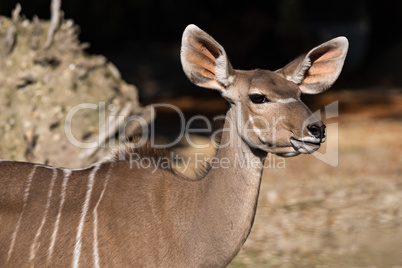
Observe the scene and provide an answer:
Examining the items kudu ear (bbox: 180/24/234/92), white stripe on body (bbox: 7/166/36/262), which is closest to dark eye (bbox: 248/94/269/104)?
kudu ear (bbox: 180/24/234/92)

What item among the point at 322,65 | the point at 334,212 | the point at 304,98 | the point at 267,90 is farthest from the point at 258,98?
the point at 304,98

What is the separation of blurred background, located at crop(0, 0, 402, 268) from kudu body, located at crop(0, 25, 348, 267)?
83.6 inches

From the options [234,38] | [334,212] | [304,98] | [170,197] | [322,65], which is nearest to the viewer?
[170,197]

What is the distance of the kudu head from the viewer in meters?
3.41

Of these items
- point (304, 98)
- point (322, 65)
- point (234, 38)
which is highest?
point (234, 38)

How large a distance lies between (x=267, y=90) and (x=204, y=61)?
0.45 metres

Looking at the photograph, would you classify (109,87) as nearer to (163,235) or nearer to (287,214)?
(287,214)

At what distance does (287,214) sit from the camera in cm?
687

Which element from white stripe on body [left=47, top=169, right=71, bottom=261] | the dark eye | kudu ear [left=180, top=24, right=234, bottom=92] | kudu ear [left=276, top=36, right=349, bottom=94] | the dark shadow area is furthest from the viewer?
the dark shadow area

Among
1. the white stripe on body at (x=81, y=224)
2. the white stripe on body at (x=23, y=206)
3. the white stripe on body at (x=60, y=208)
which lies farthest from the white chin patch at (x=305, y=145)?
the white stripe on body at (x=23, y=206)

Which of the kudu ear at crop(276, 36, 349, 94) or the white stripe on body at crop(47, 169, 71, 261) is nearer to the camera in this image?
the white stripe on body at crop(47, 169, 71, 261)

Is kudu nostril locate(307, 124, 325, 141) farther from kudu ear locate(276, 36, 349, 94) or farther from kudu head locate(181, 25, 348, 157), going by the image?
kudu ear locate(276, 36, 349, 94)

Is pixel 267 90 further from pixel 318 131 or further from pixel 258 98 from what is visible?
pixel 318 131

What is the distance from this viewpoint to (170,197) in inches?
143
